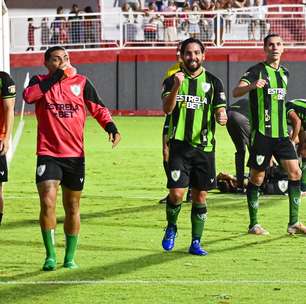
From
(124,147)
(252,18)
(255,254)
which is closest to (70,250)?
(255,254)

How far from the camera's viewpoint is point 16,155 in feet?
83.6

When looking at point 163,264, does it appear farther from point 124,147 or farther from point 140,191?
point 124,147

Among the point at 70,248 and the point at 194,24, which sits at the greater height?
the point at 70,248

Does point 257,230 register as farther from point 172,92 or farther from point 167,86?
point 172,92

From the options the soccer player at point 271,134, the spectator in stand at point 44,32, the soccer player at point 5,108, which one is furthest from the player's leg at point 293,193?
the spectator in stand at point 44,32

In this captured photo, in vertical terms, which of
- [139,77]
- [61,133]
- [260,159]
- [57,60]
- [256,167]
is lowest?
[139,77]

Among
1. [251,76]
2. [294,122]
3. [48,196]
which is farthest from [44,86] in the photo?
[294,122]

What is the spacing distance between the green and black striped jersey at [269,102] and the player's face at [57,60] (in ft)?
10.4

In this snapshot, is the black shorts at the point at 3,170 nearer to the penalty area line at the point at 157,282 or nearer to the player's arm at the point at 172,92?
the player's arm at the point at 172,92

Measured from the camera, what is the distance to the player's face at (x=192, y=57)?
41.3 ft

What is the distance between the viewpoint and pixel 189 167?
510 inches

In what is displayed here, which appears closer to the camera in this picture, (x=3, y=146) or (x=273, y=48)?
(x=3, y=146)

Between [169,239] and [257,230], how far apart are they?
1.79 meters

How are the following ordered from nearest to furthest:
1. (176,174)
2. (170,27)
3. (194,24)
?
(176,174) < (194,24) < (170,27)
